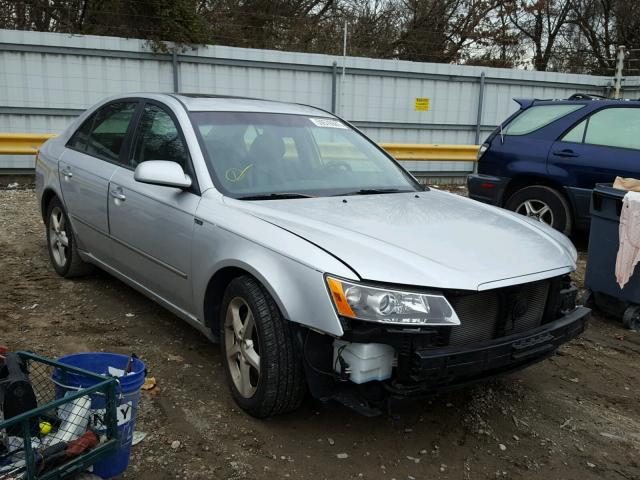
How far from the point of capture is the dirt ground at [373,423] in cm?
272

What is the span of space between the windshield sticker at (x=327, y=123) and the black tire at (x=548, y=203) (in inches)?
124

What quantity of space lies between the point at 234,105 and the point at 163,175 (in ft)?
3.09

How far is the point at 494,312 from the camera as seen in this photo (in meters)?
2.75

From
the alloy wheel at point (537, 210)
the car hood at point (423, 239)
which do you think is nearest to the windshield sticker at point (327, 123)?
the car hood at point (423, 239)

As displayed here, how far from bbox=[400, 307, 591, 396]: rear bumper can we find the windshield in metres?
1.33

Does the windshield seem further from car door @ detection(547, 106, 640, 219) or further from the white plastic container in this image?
car door @ detection(547, 106, 640, 219)

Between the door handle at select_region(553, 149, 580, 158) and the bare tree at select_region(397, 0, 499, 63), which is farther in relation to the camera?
the bare tree at select_region(397, 0, 499, 63)

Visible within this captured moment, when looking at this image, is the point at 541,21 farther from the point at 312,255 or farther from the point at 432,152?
the point at 312,255

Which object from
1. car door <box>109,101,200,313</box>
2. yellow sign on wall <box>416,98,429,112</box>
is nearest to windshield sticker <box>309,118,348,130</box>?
car door <box>109,101,200,313</box>

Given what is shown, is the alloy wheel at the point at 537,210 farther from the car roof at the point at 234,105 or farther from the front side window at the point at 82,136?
the front side window at the point at 82,136

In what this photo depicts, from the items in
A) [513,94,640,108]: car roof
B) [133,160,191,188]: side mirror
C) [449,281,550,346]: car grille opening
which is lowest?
[449,281,550,346]: car grille opening

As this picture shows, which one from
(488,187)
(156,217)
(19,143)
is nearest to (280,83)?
(19,143)

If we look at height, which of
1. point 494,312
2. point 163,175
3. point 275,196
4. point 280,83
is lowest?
point 494,312

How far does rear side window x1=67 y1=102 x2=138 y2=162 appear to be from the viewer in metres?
4.35
